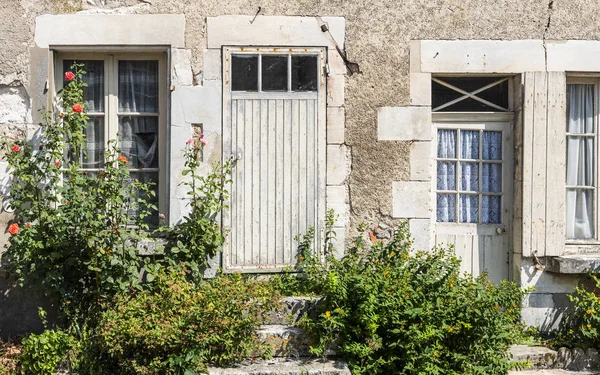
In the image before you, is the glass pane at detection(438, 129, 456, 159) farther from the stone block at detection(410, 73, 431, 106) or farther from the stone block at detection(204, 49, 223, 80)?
the stone block at detection(204, 49, 223, 80)

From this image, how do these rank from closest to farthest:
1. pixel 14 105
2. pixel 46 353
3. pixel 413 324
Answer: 1. pixel 413 324
2. pixel 46 353
3. pixel 14 105

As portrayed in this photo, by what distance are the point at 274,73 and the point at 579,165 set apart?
10.00 feet

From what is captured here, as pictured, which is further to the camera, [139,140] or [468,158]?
[468,158]

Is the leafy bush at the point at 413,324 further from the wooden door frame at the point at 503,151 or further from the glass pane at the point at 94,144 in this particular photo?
the glass pane at the point at 94,144

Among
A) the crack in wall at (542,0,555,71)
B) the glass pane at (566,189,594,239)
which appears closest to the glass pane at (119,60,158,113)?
the crack in wall at (542,0,555,71)

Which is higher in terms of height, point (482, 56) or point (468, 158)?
point (482, 56)

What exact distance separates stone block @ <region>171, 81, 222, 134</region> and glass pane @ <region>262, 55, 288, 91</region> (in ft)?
1.45

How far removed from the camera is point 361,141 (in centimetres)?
577

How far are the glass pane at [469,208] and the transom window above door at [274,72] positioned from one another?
1774mm

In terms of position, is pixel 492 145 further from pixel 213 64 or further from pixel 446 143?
pixel 213 64

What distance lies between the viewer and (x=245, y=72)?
18.7ft

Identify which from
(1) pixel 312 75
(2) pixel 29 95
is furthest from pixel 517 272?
(2) pixel 29 95

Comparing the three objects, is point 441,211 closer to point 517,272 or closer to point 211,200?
point 517,272

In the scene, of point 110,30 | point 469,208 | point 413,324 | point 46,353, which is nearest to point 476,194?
point 469,208
